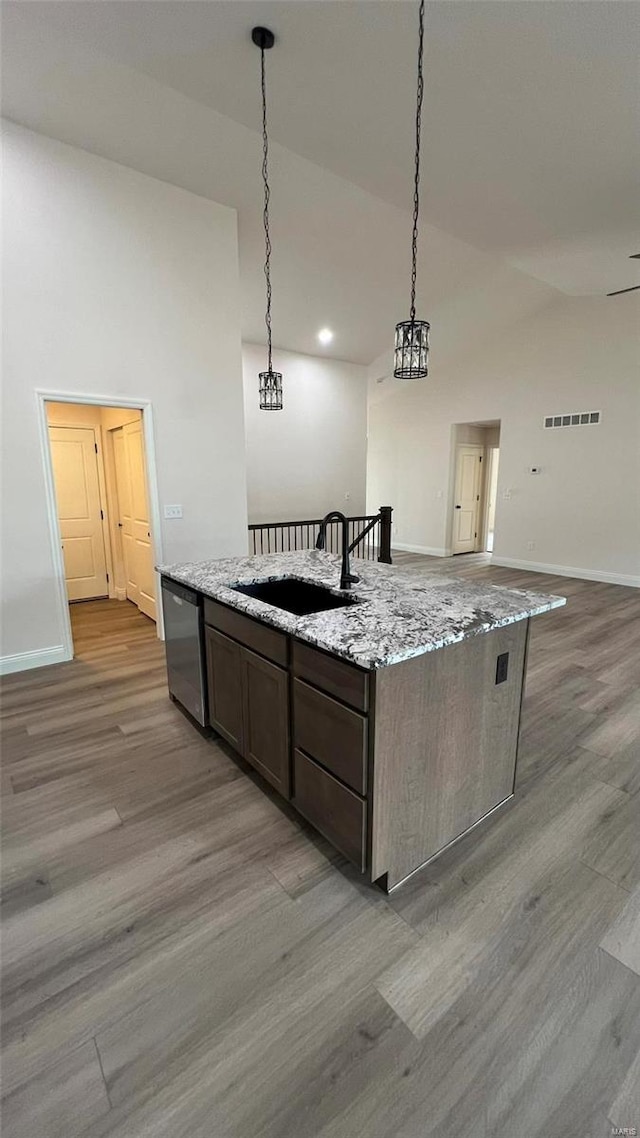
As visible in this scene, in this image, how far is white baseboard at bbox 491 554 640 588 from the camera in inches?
255

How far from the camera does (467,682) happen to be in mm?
1706

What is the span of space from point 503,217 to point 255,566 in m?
4.14

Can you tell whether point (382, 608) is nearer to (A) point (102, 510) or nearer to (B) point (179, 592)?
(B) point (179, 592)

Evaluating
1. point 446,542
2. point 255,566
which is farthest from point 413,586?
point 446,542

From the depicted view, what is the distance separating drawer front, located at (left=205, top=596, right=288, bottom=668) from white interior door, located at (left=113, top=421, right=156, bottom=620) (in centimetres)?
232

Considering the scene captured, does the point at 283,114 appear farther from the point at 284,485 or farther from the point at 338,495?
the point at 338,495

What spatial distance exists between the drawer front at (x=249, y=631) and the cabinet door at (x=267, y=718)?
0.15 ft

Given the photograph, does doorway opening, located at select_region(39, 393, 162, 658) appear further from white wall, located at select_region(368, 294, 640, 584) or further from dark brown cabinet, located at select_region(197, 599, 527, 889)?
white wall, located at select_region(368, 294, 640, 584)

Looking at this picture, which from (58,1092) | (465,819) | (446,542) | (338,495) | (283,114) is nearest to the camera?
(58,1092)

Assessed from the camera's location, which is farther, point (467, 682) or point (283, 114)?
point (283, 114)

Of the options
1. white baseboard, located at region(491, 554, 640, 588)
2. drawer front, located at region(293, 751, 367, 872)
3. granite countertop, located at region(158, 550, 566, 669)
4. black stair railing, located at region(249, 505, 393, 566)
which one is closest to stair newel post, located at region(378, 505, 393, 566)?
black stair railing, located at region(249, 505, 393, 566)

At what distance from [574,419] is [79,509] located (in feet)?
22.3

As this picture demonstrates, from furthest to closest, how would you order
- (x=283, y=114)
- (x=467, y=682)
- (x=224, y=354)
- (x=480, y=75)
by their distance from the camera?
(x=224, y=354), (x=283, y=114), (x=480, y=75), (x=467, y=682)

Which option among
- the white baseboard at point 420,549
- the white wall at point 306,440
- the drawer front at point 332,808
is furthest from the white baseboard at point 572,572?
the drawer front at point 332,808
